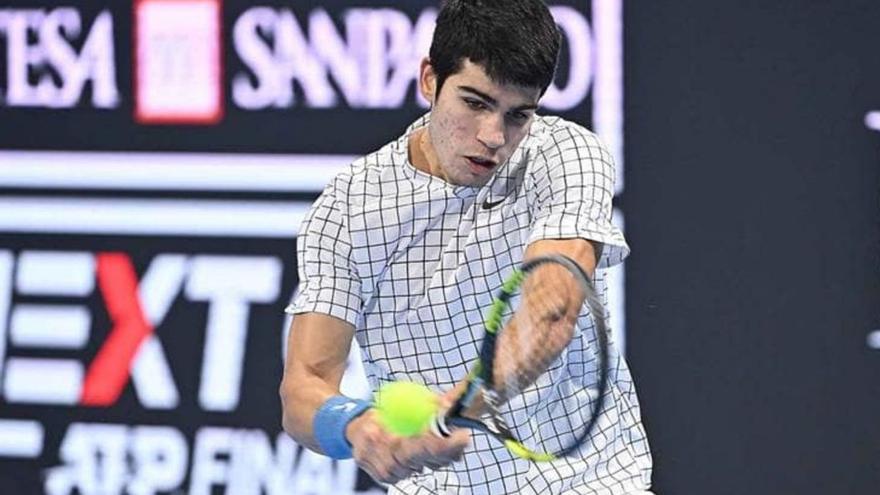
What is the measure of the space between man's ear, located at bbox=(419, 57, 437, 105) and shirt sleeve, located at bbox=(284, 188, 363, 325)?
0.22m

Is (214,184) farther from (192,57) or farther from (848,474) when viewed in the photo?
(848,474)

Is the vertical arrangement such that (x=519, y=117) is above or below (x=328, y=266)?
above

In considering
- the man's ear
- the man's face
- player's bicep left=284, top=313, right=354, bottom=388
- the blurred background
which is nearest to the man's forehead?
the man's face

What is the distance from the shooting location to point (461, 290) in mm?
2688

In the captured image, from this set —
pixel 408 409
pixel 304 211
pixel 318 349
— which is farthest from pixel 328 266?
pixel 304 211

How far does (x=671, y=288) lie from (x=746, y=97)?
1.63 ft

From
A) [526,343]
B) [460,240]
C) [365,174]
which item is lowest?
[526,343]

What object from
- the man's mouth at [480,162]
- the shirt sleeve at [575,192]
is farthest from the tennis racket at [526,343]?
the man's mouth at [480,162]

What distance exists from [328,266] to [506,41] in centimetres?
46

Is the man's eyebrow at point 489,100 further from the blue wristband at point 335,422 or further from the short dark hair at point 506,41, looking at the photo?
the blue wristband at point 335,422

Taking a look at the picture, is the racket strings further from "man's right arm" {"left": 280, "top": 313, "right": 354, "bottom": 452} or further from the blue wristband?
"man's right arm" {"left": 280, "top": 313, "right": 354, "bottom": 452}

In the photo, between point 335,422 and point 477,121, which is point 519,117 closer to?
point 477,121

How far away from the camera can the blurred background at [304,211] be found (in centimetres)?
411

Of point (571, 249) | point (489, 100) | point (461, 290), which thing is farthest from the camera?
point (461, 290)
